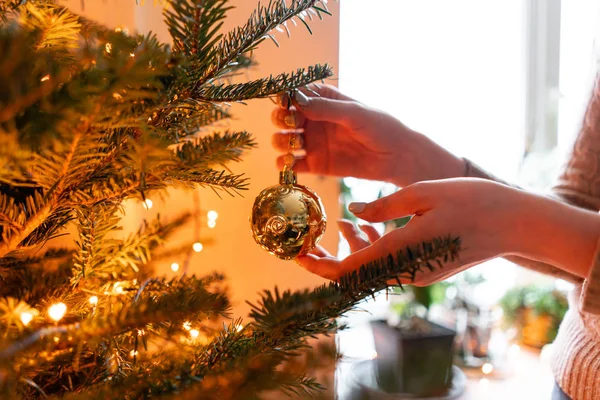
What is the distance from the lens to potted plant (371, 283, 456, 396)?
109 cm

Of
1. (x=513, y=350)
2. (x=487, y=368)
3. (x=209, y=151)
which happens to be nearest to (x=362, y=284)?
(x=209, y=151)

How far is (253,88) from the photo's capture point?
371 mm

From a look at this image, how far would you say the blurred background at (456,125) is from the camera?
838mm

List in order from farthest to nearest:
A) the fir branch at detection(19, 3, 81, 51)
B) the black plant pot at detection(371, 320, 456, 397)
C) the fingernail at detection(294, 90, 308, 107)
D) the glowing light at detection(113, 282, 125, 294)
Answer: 1. the black plant pot at detection(371, 320, 456, 397)
2. the fingernail at detection(294, 90, 308, 107)
3. the glowing light at detection(113, 282, 125, 294)
4. the fir branch at detection(19, 3, 81, 51)

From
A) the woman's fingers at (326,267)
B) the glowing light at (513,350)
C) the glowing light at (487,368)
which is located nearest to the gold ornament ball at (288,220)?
the woman's fingers at (326,267)

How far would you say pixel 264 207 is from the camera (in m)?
0.53

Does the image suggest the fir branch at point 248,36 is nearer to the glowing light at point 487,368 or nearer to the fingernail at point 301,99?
the fingernail at point 301,99

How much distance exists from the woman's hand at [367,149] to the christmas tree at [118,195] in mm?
303

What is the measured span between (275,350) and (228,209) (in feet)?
1.86

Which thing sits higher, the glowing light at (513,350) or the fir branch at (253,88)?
the fir branch at (253,88)

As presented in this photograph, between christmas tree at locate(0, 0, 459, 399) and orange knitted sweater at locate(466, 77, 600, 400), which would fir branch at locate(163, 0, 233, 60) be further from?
orange knitted sweater at locate(466, 77, 600, 400)

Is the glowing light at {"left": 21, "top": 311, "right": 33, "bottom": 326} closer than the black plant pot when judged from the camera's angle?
Yes

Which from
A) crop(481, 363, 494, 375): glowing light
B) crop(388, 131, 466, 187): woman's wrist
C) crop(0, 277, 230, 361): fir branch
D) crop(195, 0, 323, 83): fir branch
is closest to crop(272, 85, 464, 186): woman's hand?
crop(388, 131, 466, 187): woman's wrist

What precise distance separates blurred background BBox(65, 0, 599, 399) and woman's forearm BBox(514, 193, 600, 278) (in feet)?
0.98
